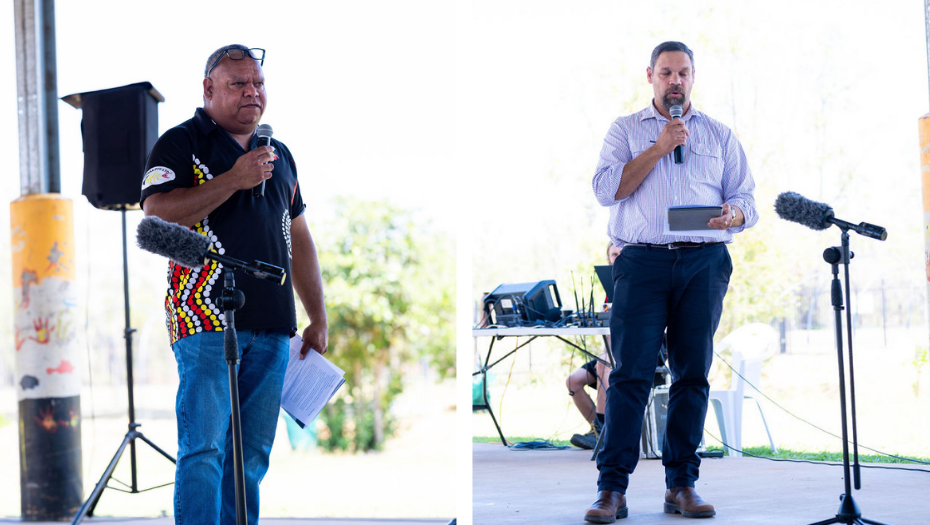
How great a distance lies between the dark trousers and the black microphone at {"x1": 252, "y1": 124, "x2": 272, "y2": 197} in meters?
1.16

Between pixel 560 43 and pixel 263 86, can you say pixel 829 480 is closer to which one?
pixel 263 86

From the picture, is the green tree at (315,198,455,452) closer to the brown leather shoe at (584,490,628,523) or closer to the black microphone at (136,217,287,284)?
the brown leather shoe at (584,490,628,523)

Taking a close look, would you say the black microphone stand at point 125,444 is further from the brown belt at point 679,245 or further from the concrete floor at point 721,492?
the brown belt at point 679,245

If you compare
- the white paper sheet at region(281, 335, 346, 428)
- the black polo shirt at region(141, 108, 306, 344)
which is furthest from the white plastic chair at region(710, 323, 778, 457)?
the black polo shirt at region(141, 108, 306, 344)

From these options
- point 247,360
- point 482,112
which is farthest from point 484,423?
point 247,360

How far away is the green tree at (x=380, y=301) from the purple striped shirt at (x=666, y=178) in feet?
21.8

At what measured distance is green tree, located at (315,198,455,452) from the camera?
9141 mm

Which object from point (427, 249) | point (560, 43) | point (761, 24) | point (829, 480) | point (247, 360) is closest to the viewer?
point (247, 360)

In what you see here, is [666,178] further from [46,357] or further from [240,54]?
[46,357]

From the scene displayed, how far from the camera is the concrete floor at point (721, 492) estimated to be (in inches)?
106

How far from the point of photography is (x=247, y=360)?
191cm

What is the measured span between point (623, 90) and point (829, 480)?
12.2 feet

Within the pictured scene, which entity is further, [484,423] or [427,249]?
[427,249]

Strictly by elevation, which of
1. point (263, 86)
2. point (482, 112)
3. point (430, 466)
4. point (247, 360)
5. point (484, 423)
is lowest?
point (430, 466)
